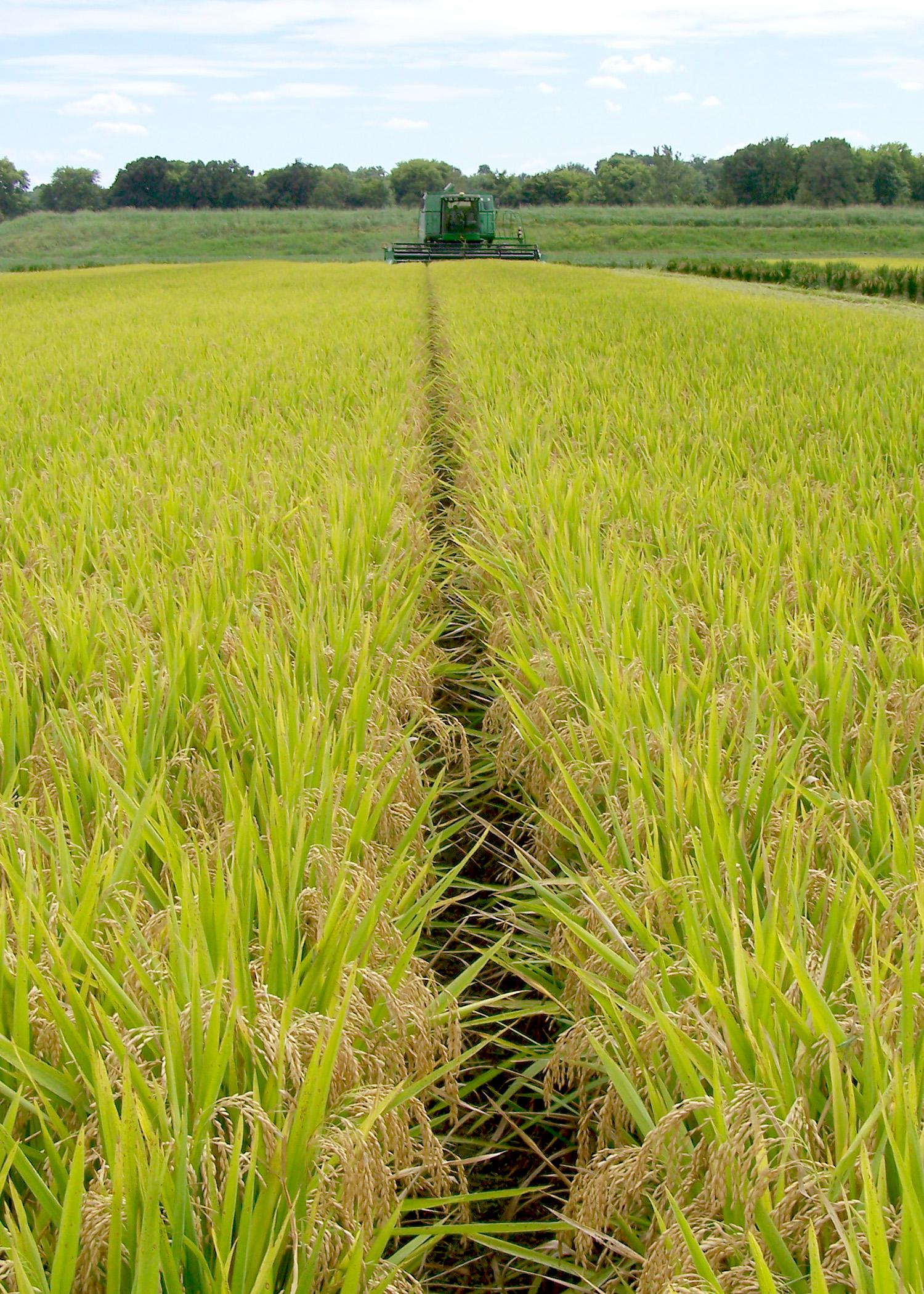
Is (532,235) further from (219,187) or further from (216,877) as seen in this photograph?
(216,877)

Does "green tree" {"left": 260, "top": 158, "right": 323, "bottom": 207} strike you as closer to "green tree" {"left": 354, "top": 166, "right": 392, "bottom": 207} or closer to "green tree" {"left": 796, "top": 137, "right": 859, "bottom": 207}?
"green tree" {"left": 354, "top": 166, "right": 392, "bottom": 207}

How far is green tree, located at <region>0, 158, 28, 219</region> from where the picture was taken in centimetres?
7781

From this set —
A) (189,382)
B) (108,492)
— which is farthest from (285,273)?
(108,492)

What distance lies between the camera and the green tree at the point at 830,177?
5875cm

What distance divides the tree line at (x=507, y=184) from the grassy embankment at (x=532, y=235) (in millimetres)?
16733

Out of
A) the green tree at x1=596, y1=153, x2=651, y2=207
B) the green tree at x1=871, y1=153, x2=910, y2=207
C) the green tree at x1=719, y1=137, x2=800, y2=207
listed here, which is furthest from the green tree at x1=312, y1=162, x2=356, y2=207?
the green tree at x1=871, y1=153, x2=910, y2=207

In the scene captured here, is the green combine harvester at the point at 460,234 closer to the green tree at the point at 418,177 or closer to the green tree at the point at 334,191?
the green tree at the point at 334,191

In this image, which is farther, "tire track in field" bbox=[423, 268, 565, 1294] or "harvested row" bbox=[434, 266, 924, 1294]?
"tire track in field" bbox=[423, 268, 565, 1294]

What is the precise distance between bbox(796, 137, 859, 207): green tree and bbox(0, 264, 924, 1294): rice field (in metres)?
62.5

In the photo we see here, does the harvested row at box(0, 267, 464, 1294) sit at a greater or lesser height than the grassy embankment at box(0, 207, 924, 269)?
lesser

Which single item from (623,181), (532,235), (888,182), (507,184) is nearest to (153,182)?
(507,184)

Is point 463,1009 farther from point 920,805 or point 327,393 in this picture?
point 327,393

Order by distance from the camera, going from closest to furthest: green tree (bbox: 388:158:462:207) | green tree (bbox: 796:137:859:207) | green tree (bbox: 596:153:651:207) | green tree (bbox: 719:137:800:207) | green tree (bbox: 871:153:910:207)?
green tree (bbox: 796:137:859:207) → green tree (bbox: 719:137:800:207) → green tree (bbox: 871:153:910:207) → green tree (bbox: 596:153:651:207) → green tree (bbox: 388:158:462:207)

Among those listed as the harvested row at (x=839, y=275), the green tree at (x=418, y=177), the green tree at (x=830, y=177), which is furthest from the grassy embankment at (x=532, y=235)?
the green tree at (x=418, y=177)
